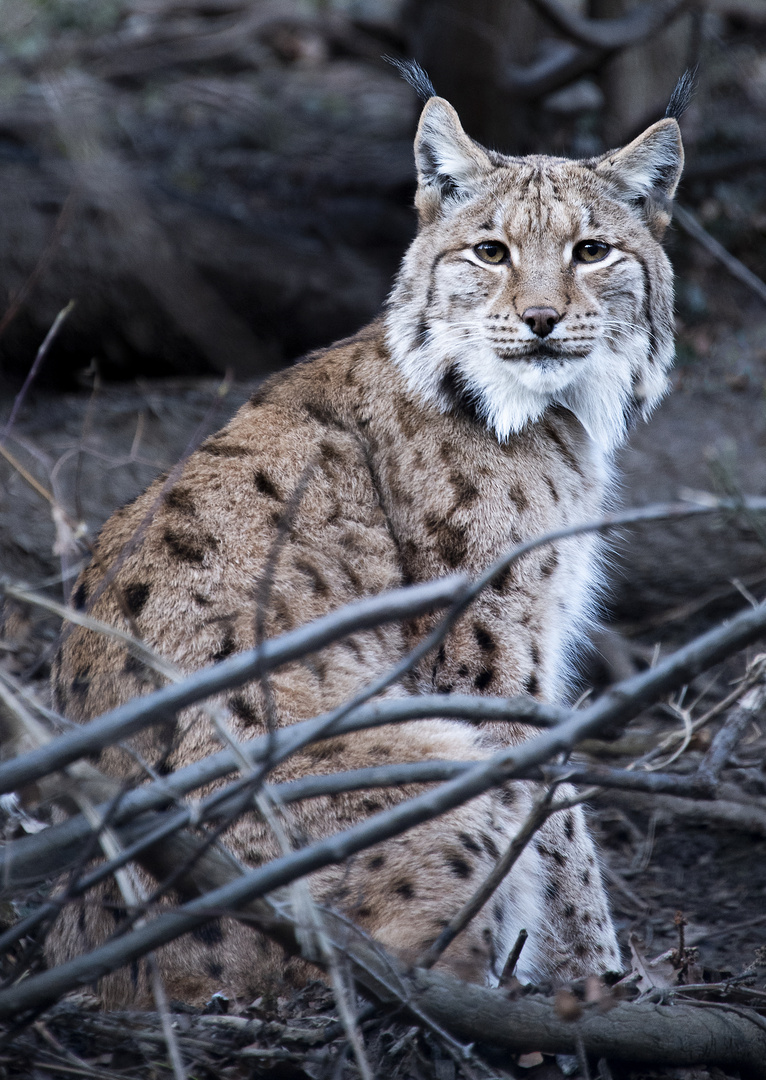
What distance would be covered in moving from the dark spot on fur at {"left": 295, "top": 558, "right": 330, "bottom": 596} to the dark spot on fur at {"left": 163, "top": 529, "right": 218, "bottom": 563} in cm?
28

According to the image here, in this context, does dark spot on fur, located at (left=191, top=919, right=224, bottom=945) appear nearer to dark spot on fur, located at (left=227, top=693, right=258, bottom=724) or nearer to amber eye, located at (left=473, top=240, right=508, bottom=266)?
dark spot on fur, located at (left=227, top=693, right=258, bottom=724)

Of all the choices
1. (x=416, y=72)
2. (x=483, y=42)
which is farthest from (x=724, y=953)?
(x=483, y=42)

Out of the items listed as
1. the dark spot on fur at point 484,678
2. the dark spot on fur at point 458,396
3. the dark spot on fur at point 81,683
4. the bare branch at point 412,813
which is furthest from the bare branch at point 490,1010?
the dark spot on fur at point 458,396

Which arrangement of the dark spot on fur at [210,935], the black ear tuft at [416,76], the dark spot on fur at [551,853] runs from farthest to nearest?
the black ear tuft at [416,76] < the dark spot on fur at [551,853] < the dark spot on fur at [210,935]

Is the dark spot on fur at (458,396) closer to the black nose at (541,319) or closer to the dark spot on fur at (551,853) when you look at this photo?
the black nose at (541,319)

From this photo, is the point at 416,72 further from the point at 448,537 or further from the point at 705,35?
the point at 705,35

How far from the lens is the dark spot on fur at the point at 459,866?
3.08 metres

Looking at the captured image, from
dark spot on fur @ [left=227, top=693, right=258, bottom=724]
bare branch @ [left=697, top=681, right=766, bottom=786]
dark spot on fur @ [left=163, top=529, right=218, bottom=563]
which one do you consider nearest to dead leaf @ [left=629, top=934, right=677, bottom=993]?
bare branch @ [left=697, top=681, right=766, bottom=786]

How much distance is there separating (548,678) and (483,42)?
5339mm

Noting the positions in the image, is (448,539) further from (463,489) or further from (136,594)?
(136,594)

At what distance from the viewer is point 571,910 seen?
Result: 3.61 meters

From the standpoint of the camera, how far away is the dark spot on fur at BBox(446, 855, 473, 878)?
3.08m

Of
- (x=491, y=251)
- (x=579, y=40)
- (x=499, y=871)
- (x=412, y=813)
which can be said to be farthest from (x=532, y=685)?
(x=579, y=40)

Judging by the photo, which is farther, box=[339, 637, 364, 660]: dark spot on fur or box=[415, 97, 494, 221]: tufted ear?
box=[415, 97, 494, 221]: tufted ear
